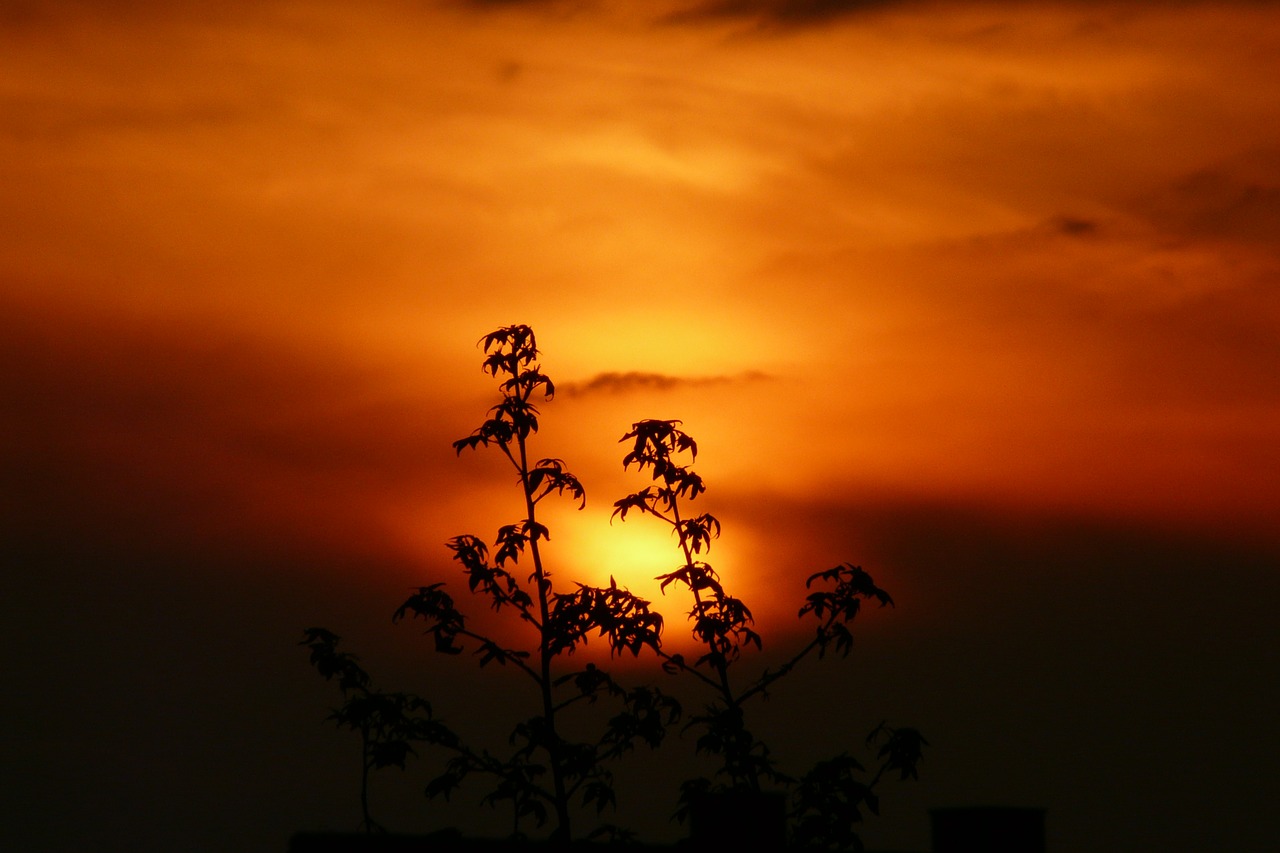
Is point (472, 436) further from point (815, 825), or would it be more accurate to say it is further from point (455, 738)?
point (815, 825)

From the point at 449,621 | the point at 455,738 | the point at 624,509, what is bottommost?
the point at 455,738

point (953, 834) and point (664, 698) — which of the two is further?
point (664, 698)

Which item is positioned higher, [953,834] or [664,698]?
[664,698]

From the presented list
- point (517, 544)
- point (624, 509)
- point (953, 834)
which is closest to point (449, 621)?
point (517, 544)

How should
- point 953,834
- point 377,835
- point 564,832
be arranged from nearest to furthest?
point 953,834 < point 377,835 < point 564,832

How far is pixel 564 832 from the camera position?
11711mm

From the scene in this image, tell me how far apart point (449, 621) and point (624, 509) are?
5.19ft

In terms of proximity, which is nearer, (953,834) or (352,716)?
(953,834)

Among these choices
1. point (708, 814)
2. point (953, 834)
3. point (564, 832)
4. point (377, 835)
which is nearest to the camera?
point (953, 834)

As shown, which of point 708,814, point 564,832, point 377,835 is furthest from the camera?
point 564,832

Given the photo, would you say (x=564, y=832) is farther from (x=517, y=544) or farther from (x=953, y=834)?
(x=953, y=834)

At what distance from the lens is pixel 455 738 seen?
38.9 feet

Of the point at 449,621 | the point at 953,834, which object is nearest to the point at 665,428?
the point at 449,621

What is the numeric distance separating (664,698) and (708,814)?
2.62 meters
